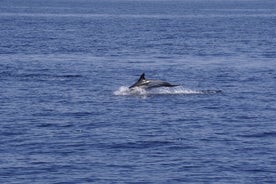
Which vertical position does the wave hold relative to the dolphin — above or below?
below

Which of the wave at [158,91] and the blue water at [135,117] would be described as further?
the wave at [158,91]

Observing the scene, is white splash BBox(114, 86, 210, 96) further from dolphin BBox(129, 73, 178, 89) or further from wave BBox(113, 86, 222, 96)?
dolphin BBox(129, 73, 178, 89)

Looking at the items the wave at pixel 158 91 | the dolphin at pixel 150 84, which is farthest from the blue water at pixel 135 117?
the dolphin at pixel 150 84

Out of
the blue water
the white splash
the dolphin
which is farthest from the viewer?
the white splash

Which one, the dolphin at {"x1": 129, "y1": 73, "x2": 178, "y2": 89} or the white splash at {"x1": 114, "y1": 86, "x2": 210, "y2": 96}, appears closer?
the dolphin at {"x1": 129, "y1": 73, "x2": 178, "y2": 89}

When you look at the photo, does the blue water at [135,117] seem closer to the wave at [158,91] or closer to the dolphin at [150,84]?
the wave at [158,91]

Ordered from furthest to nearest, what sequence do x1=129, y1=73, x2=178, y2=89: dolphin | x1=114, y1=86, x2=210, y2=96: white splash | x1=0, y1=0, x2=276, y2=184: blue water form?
x1=114, y1=86, x2=210, y2=96: white splash → x1=129, y1=73, x2=178, y2=89: dolphin → x1=0, y1=0, x2=276, y2=184: blue water

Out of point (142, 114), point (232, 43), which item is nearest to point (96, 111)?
point (142, 114)

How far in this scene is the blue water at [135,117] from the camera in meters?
35.5

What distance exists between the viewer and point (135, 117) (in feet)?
154

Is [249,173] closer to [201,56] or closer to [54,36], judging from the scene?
[201,56]

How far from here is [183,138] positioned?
4128 cm

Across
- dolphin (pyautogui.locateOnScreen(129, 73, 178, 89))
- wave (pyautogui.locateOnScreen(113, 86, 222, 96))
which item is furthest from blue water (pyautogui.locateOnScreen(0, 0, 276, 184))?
dolphin (pyautogui.locateOnScreen(129, 73, 178, 89))

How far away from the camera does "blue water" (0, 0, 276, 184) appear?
35.5 metres
